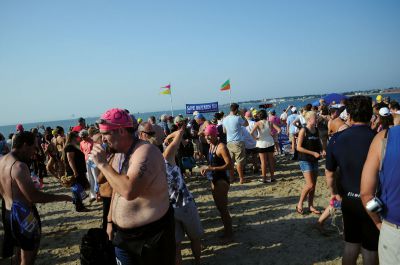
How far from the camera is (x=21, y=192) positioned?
10.0ft

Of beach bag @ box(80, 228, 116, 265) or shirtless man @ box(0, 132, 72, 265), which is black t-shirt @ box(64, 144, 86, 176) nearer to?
shirtless man @ box(0, 132, 72, 265)

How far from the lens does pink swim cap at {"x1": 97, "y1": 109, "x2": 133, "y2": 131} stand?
221 centimetres

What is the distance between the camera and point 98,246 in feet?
7.67

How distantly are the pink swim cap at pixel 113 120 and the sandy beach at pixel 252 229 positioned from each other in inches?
106

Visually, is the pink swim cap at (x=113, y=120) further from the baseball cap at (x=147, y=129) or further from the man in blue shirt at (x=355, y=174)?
the man in blue shirt at (x=355, y=174)

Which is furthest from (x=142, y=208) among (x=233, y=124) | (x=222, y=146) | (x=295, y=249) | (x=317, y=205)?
(x=233, y=124)

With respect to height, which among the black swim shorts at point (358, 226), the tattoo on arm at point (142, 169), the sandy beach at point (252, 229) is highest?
the tattoo on arm at point (142, 169)

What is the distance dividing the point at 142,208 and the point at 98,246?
537 millimetres

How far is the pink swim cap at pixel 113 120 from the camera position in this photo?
2215 millimetres

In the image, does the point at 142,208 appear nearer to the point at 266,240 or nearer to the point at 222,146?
the point at 222,146

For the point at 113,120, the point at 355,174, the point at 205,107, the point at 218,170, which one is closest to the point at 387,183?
the point at 355,174

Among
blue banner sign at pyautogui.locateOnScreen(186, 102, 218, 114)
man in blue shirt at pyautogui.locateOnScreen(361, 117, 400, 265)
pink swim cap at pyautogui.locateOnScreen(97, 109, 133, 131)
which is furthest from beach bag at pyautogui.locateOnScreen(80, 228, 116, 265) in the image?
blue banner sign at pyautogui.locateOnScreen(186, 102, 218, 114)

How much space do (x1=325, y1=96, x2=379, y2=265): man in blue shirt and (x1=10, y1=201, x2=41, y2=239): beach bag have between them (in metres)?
3.33

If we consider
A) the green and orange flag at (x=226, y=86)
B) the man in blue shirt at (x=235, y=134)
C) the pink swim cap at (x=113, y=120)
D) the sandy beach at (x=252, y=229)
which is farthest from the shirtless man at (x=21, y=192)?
the green and orange flag at (x=226, y=86)
